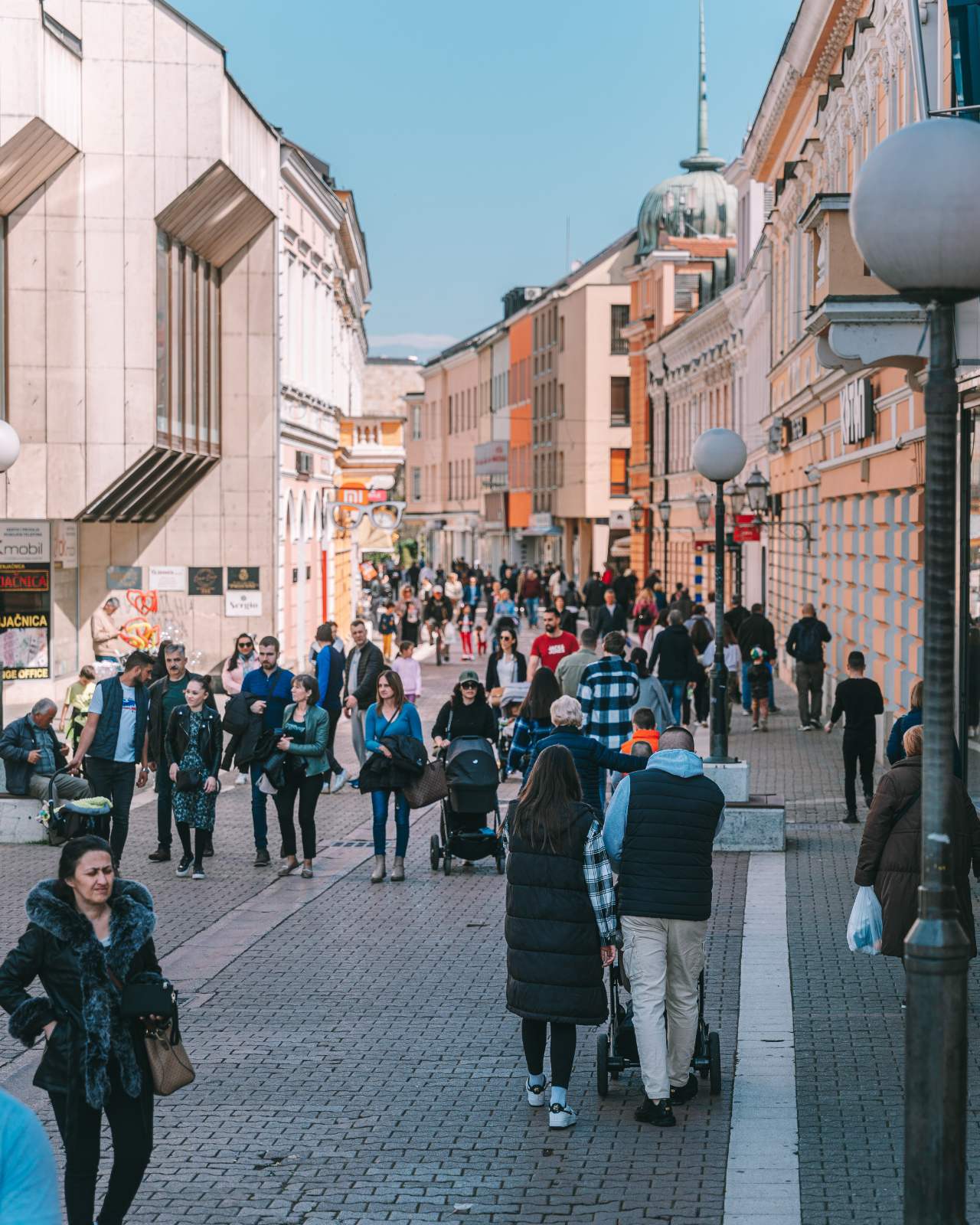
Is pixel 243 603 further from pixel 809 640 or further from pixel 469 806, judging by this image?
pixel 469 806

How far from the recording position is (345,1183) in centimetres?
754

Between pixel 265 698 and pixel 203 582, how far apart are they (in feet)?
52.8

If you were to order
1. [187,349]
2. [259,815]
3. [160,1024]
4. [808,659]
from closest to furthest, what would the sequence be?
[160,1024], [259,815], [808,659], [187,349]

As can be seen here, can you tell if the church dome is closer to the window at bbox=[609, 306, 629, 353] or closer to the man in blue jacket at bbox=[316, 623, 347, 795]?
the window at bbox=[609, 306, 629, 353]

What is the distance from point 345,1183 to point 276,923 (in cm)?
570

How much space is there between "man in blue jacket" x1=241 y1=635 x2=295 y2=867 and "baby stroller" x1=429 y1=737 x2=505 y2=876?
134 cm

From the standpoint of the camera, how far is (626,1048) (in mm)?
8766

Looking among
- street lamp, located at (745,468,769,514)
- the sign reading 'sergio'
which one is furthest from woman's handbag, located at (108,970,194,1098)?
street lamp, located at (745,468,769,514)

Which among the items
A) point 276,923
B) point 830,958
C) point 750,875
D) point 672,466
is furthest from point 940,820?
point 672,466

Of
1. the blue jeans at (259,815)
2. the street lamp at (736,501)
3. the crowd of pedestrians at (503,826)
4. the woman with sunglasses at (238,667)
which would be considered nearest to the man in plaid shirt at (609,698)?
the crowd of pedestrians at (503,826)

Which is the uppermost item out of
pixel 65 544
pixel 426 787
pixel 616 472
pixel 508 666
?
pixel 616 472

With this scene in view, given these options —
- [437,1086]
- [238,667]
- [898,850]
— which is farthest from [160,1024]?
[238,667]

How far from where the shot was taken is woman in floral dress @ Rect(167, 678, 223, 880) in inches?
581

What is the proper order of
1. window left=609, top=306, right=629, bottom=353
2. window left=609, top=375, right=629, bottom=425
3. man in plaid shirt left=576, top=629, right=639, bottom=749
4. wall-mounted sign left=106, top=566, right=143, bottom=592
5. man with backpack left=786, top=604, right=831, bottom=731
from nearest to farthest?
man in plaid shirt left=576, top=629, right=639, bottom=749
man with backpack left=786, top=604, right=831, bottom=731
wall-mounted sign left=106, top=566, right=143, bottom=592
window left=609, top=306, right=629, bottom=353
window left=609, top=375, right=629, bottom=425
